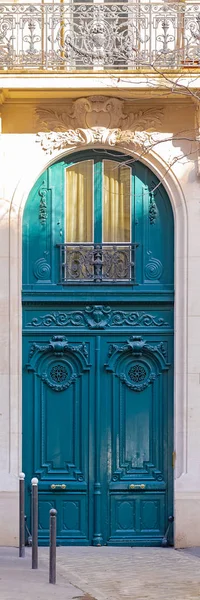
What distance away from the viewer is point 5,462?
1348 centimetres

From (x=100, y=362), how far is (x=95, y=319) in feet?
1.72

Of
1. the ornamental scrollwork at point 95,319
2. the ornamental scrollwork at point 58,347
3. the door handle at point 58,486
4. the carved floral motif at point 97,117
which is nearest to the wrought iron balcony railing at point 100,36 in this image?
the carved floral motif at point 97,117

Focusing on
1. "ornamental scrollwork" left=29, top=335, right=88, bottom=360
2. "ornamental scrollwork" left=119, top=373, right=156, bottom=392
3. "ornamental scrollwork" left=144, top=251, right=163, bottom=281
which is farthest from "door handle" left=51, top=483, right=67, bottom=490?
"ornamental scrollwork" left=144, top=251, right=163, bottom=281

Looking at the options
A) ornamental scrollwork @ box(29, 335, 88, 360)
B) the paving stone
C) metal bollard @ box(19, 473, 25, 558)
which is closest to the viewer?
the paving stone

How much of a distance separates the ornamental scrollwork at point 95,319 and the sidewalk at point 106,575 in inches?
105

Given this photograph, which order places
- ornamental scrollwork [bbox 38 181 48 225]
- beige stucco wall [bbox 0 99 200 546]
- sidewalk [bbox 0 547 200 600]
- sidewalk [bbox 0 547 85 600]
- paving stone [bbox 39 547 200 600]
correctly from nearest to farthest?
sidewalk [bbox 0 547 85 600] < sidewalk [bbox 0 547 200 600] < paving stone [bbox 39 547 200 600] < beige stucco wall [bbox 0 99 200 546] < ornamental scrollwork [bbox 38 181 48 225]

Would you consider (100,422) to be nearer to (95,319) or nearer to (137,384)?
(137,384)

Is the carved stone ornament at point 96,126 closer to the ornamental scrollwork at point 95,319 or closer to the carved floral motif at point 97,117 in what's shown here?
the carved floral motif at point 97,117

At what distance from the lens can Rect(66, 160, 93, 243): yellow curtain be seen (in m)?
13.8

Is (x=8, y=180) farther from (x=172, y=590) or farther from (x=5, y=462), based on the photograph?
(x=172, y=590)

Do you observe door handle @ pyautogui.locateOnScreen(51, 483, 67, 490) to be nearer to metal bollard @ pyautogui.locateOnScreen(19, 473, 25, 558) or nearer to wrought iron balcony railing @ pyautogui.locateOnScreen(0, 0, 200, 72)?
metal bollard @ pyautogui.locateOnScreen(19, 473, 25, 558)

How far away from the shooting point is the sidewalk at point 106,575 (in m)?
10.7

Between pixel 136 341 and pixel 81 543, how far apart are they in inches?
98.9

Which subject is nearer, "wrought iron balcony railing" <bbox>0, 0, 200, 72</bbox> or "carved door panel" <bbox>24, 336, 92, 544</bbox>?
"wrought iron balcony railing" <bbox>0, 0, 200, 72</bbox>
